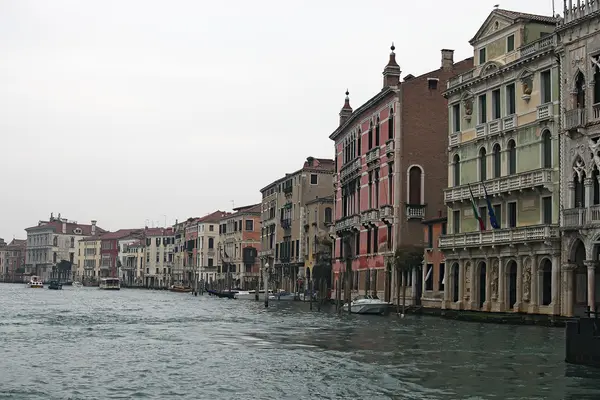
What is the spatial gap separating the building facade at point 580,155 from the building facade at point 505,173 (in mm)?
906

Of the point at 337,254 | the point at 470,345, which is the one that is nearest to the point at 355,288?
the point at 337,254

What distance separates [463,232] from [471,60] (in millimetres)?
12637

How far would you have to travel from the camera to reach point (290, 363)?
22641 millimetres

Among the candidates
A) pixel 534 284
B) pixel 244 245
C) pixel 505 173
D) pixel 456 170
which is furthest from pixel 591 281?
pixel 244 245

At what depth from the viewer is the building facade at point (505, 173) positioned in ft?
126

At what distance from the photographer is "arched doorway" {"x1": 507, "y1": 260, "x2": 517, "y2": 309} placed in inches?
1615

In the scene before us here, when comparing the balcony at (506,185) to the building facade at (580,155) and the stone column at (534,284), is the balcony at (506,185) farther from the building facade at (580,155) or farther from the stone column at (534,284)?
the stone column at (534,284)

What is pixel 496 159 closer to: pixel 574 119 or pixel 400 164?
pixel 574 119

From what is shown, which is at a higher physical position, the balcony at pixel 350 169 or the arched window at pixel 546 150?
the balcony at pixel 350 169

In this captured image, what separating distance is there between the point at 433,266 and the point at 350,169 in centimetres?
1677

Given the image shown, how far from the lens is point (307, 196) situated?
8719 centimetres

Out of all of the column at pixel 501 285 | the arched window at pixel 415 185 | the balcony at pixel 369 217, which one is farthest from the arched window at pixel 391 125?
the column at pixel 501 285

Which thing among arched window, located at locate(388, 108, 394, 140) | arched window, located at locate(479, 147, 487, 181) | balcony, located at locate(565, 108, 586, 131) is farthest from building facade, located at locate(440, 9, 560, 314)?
arched window, located at locate(388, 108, 394, 140)

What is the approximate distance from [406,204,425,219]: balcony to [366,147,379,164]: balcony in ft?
16.9
